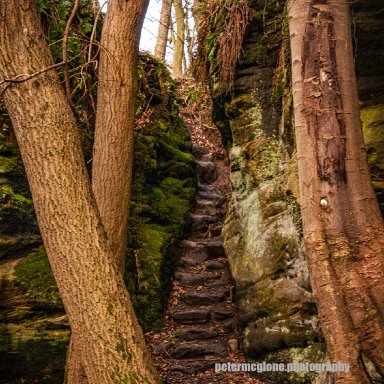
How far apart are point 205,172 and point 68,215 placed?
7.22 m

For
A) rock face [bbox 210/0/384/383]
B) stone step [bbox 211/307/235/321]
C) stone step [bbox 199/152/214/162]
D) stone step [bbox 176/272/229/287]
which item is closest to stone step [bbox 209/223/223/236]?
stone step [bbox 176/272/229/287]

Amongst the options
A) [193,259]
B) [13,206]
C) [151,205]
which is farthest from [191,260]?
[13,206]

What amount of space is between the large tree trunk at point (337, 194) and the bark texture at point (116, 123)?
2.03m

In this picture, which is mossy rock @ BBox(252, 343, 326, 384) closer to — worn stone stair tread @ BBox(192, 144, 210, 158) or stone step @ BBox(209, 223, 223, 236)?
stone step @ BBox(209, 223, 223, 236)

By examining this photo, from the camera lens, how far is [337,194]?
2953 mm

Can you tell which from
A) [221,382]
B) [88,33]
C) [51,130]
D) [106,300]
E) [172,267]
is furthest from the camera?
[172,267]

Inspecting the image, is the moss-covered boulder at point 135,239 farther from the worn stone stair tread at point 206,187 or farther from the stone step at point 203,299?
the worn stone stair tread at point 206,187

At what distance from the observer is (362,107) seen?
4.58 metres

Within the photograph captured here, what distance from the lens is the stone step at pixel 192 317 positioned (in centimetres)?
659

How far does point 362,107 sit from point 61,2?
4.82 metres

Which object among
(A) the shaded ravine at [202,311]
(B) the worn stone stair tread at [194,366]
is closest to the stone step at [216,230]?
(A) the shaded ravine at [202,311]

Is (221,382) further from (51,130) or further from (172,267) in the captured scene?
(51,130)

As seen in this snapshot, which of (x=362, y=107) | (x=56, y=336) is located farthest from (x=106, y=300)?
(x=362, y=107)

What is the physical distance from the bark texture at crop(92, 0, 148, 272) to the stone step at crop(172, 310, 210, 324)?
7.97ft
